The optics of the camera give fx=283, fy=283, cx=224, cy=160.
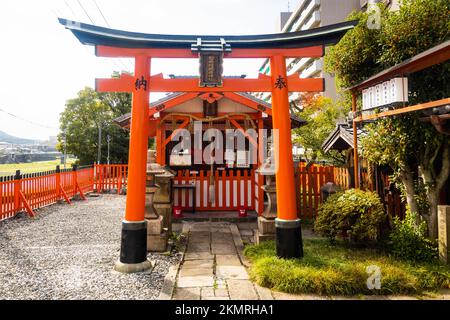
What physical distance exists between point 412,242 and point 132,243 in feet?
16.8

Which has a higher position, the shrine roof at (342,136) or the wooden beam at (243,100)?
the wooden beam at (243,100)

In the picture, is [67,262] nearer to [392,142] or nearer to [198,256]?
[198,256]

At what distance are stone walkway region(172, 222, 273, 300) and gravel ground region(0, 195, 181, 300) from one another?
389 mm

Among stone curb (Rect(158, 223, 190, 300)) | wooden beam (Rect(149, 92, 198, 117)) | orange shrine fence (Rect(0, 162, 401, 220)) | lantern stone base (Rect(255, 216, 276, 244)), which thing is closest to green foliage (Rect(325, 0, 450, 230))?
orange shrine fence (Rect(0, 162, 401, 220))

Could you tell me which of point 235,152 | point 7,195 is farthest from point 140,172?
point 235,152

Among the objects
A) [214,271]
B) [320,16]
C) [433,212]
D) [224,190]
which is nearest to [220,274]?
[214,271]

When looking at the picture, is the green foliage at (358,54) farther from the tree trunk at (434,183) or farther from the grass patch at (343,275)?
the grass patch at (343,275)

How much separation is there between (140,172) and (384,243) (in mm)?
5241

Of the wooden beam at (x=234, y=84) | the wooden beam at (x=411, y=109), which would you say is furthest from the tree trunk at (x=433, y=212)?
the wooden beam at (x=234, y=84)

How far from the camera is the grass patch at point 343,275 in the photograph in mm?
4180

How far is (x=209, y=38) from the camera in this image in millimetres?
5500

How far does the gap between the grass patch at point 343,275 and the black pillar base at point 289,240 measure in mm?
133

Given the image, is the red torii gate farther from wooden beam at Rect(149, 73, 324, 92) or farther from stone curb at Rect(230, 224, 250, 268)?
stone curb at Rect(230, 224, 250, 268)

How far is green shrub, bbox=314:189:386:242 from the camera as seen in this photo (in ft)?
18.1
